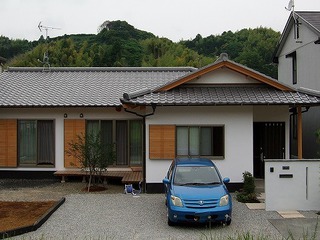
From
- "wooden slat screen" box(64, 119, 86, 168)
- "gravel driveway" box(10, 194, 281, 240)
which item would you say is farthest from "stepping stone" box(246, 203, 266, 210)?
"wooden slat screen" box(64, 119, 86, 168)

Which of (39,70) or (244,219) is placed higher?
(39,70)

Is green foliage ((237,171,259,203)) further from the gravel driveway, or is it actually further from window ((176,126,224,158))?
window ((176,126,224,158))

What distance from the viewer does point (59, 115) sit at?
16656mm

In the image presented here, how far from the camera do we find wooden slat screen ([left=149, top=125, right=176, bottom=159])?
13664mm

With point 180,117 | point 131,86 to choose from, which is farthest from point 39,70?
point 180,117

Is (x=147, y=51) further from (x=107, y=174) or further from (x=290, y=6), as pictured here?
(x=107, y=174)

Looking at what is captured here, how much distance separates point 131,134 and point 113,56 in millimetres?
29008

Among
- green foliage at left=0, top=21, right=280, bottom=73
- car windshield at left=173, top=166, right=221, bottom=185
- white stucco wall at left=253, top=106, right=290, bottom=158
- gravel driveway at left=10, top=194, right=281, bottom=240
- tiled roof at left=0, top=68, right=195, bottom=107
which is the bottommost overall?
gravel driveway at left=10, top=194, right=281, bottom=240

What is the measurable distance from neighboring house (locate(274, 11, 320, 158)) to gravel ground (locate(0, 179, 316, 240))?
8.20 m

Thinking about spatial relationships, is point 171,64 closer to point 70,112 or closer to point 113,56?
point 113,56

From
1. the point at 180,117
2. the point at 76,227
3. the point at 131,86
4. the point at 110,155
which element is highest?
the point at 131,86

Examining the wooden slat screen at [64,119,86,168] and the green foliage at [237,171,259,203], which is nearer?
the green foliage at [237,171,259,203]

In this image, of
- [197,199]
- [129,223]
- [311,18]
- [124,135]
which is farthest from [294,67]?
[129,223]

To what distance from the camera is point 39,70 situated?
21375 mm
